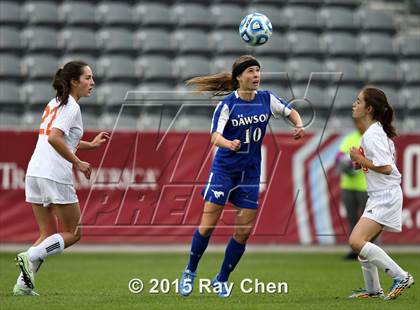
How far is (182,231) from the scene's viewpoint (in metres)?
15.8

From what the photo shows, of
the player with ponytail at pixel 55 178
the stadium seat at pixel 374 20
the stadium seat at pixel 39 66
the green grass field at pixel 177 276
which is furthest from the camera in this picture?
the stadium seat at pixel 374 20

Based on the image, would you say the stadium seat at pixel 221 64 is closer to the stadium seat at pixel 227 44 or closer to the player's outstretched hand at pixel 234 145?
the stadium seat at pixel 227 44

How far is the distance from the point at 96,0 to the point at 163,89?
2.80 metres

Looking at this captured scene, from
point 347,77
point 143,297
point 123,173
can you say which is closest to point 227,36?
point 347,77

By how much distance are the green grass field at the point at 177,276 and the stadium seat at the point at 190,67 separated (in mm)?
4731

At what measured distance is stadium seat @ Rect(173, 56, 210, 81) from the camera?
18.7 metres

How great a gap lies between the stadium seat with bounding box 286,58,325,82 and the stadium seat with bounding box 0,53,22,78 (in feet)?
18.1

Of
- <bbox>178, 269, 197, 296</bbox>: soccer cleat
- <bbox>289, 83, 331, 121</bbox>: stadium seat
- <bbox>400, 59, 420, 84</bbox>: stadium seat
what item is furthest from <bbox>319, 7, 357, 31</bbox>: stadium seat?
<bbox>178, 269, 197, 296</bbox>: soccer cleat

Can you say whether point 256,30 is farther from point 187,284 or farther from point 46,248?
point 46,248

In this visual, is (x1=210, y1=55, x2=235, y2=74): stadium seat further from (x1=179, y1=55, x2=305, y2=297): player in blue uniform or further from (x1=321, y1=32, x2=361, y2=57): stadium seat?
(x1=179, y1=55, x2=305, y2=297): player in blue uniform

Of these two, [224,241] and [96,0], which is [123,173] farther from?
[96,0]

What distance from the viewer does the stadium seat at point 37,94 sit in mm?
17578

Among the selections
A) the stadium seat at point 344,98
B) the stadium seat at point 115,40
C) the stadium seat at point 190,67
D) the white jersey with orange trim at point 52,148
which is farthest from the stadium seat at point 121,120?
the white jersey with orange trim at point 52,148

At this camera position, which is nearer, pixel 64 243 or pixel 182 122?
pixel 64 243
